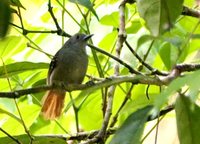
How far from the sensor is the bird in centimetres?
127

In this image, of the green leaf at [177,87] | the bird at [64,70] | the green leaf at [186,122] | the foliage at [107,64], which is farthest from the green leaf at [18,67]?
the green leaf at [177,87]

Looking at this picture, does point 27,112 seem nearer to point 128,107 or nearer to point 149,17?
point 128,107

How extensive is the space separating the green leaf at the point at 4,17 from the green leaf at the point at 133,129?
0.93 ft

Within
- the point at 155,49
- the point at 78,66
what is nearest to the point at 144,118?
the point at 155,49

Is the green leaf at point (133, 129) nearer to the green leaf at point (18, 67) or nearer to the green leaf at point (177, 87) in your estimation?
the green leaf at point (177, 87)

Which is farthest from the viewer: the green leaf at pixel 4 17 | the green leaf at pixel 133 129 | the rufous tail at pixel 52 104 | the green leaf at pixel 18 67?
the rufous tail at pixel 52 104

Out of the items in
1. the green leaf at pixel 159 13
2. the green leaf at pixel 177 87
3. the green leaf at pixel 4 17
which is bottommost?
the green leaf at pixel 177 87

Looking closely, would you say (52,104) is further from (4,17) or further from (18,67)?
(4,17)

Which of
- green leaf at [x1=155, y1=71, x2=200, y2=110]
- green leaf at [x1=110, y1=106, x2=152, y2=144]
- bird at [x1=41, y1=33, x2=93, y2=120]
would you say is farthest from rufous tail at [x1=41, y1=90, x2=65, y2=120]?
green leaf at [x1=155, y1=71, x2=200, y2=110]

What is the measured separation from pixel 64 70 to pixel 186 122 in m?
0.92

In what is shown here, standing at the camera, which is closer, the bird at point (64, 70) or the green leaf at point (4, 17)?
the green leaf at point (4, 17)

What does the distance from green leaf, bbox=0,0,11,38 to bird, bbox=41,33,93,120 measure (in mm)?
930

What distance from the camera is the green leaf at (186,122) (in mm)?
557

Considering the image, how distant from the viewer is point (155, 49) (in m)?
1.16
